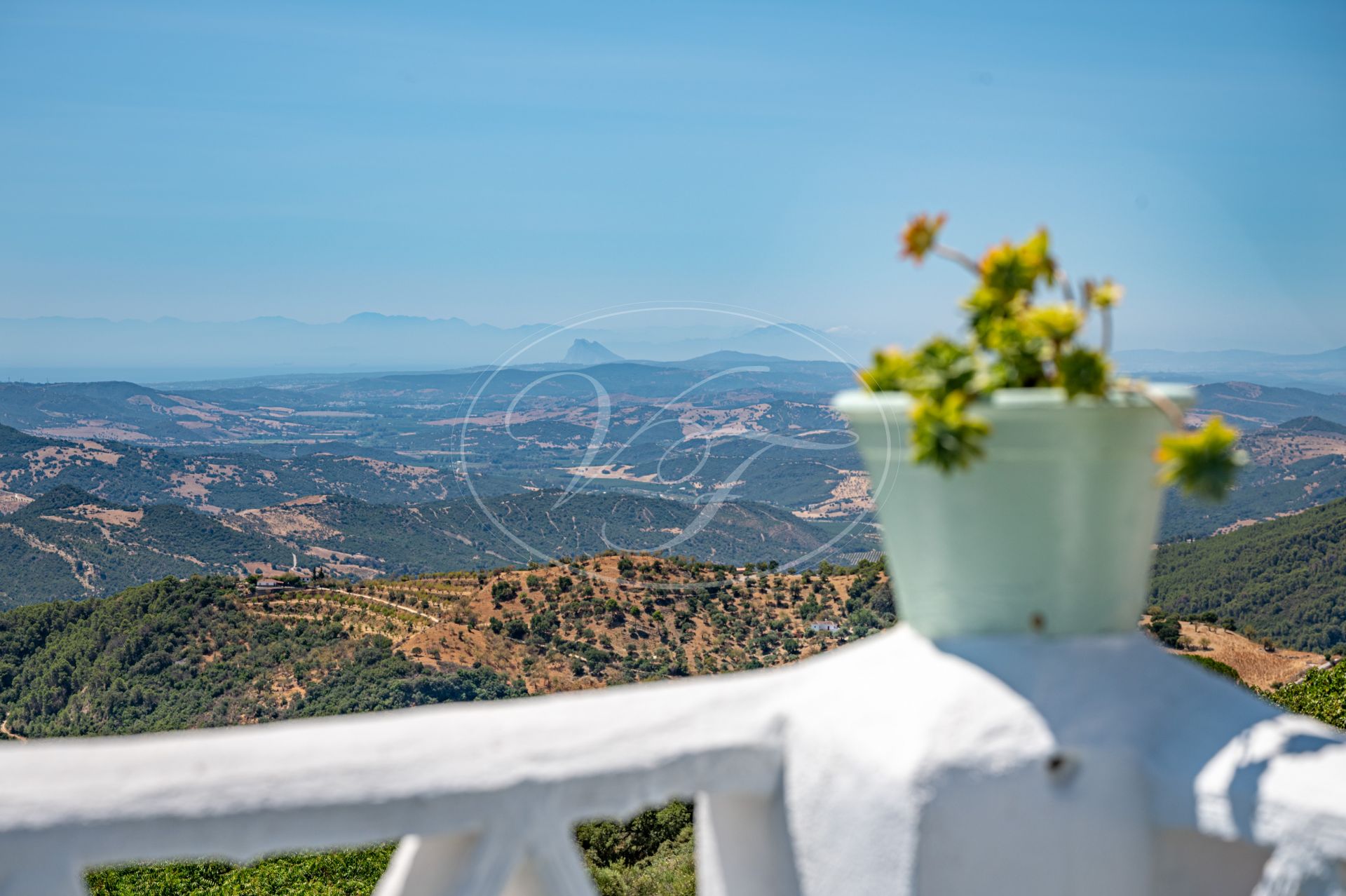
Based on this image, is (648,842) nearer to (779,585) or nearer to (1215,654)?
(1215,654)

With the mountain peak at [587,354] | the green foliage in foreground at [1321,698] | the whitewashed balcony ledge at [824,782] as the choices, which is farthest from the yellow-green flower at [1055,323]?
the green foliage in foreground at [1321,698]

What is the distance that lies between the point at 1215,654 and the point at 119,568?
2910 inches

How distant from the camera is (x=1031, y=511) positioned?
1.96 metres

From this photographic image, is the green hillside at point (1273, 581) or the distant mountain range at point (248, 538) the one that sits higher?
the green hillside at point (1273, 581)

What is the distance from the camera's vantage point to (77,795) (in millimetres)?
1694

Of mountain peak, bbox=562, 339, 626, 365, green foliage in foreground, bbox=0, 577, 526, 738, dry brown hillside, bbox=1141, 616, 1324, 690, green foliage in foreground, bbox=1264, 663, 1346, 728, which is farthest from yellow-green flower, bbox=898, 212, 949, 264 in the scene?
green foliage in foreground, bbox=0, 577, 526, 738

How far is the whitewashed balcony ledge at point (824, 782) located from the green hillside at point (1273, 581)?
159 ft

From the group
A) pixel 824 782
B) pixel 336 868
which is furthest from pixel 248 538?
pixel 824 782

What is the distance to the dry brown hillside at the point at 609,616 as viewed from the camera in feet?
147

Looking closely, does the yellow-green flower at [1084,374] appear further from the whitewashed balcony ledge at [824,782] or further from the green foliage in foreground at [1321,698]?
the green foliage in foreground at [1321,698]

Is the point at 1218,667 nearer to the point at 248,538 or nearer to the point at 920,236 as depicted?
the point at 920,236

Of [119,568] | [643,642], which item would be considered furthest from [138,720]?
[119,568]

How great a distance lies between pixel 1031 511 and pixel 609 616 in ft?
157

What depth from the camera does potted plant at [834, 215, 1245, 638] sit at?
6.23 ft
